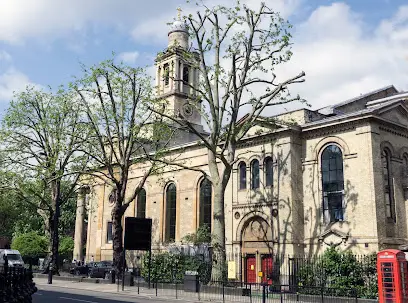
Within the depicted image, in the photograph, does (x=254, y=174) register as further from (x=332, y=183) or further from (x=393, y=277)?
(x=393, y=277)

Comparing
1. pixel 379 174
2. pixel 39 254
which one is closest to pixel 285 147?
pixel 379 174

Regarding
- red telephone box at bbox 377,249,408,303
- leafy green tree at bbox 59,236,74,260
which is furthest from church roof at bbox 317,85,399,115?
leafy green tree at bbox 59,236,74,260

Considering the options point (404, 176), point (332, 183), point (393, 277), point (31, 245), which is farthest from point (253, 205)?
point (31, 245)

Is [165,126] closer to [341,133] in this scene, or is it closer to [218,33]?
[218,33]

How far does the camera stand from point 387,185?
93.5 feet

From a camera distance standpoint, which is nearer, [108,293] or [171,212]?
[108,293]

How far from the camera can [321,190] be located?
2942 cm

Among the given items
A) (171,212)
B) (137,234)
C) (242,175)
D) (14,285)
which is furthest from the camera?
(171,212)

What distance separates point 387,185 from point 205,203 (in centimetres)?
1391

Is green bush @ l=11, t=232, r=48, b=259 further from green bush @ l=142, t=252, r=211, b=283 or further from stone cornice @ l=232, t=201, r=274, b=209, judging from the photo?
stone cornice @ l=232, t=201, r=274, b=209

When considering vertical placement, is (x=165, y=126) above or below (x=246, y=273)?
above

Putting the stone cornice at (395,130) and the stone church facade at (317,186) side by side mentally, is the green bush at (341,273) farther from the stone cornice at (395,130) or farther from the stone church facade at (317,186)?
the stone cornice at (395,130)

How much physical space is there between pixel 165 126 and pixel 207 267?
32.2 ft

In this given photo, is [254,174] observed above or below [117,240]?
above
